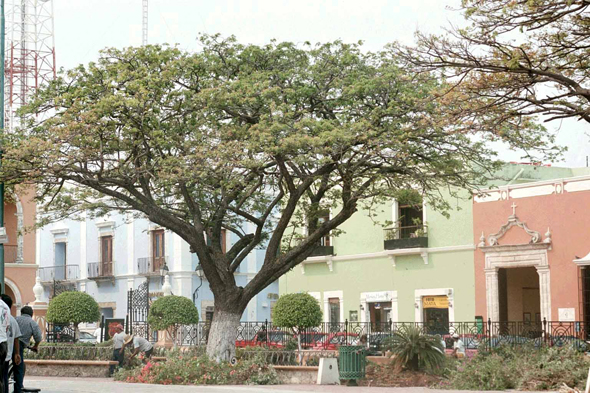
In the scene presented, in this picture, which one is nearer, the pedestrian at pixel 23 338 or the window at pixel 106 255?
the pedestrian at pixel 23 338

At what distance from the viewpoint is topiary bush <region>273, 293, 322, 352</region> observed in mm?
32188

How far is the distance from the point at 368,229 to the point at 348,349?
19350mm

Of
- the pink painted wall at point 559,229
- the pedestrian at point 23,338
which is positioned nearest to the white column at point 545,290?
the pink painted wall at point 559,229

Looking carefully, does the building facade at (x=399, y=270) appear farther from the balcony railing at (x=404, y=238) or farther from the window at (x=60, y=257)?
the window at (x=60, y=257)

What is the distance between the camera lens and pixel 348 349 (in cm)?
2195

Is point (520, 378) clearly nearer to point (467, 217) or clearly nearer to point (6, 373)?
point (6, 373)

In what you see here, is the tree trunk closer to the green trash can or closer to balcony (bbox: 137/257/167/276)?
the green trash can

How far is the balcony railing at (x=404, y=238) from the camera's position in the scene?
38312mm

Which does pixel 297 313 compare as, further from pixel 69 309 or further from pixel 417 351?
pixel 417 351

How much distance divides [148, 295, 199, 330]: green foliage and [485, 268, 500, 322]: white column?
11902 mm

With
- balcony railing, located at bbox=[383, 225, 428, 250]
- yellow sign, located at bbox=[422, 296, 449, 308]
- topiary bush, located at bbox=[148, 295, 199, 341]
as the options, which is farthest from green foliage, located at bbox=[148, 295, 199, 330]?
yellow sign, located at bbox=[422, 296, 449, 308]

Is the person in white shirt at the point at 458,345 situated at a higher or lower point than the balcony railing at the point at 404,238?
lower

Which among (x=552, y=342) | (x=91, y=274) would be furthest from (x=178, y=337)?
(x=91, y=274)

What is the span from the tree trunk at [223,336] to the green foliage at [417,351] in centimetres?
419
